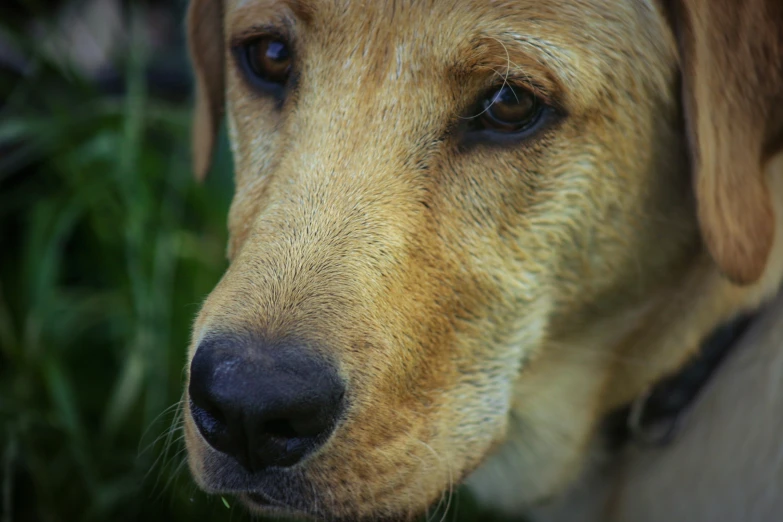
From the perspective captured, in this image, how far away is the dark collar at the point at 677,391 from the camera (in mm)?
2357

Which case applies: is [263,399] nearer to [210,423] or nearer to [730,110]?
[210,423]

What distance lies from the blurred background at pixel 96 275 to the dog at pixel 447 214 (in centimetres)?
102

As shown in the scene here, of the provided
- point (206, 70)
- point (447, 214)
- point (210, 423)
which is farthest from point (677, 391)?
point (206, 70)

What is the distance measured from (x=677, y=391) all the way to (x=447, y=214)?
98cm

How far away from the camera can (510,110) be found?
1.96 m

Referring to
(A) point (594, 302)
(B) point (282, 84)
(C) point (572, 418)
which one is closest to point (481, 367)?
(A) point (594, 302)

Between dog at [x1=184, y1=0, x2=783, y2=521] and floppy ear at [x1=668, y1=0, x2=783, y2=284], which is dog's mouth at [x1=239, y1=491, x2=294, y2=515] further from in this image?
floppy ear at [x1=668, y1=0, x2=783, y2=284]

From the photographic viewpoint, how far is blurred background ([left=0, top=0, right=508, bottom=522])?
3.06m

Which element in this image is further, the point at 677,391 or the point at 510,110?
the point at 677,391

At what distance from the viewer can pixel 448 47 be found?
6.17 ft

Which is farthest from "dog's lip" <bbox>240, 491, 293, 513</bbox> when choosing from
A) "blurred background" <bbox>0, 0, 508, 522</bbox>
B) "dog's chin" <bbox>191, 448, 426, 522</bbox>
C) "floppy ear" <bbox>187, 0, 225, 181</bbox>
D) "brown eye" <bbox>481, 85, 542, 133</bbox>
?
"floppy ear" <bbox>187, 0, 225, 181</bbox>

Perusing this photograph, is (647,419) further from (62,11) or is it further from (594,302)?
(62,11)

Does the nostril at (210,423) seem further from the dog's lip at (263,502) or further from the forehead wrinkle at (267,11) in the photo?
the forehead wrinkle at (267,11)

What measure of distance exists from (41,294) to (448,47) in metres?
2.22
